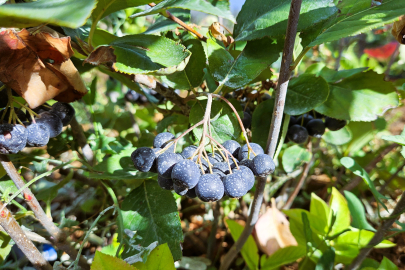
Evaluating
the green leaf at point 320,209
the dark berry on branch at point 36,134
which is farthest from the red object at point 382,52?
the dark berry on branch at point 36,134

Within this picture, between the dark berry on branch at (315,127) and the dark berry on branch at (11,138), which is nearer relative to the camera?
the dark berry on branch at (11,138)

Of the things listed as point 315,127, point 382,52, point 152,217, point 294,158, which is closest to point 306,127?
point 315,127

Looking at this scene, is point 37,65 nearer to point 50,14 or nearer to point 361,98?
point 50,14

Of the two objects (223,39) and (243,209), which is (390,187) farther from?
(223,39)

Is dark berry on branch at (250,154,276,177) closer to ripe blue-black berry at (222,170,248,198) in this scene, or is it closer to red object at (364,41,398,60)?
ripe blue-black berry at (222,170,248,198)

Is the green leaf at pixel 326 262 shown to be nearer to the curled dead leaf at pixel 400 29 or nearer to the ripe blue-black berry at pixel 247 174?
the ripe blue-black berry at pixel 247 174

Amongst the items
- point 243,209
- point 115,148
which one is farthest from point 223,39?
point 243,209
